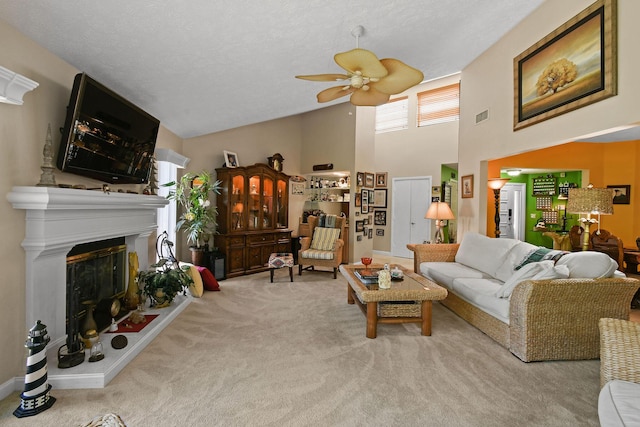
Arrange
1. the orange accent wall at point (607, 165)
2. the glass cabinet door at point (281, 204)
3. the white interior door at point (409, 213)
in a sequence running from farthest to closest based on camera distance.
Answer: the white interior door at point (409, 213)
the glass cabinet door at point (281, 204)
the orange accent wall at point (607, 165)

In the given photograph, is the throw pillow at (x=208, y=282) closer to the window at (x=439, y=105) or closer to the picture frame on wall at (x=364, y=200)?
the picture frame on wall at (x=364, y=200)

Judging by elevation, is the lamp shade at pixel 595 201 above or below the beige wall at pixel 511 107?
below

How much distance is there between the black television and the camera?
2.08 metres

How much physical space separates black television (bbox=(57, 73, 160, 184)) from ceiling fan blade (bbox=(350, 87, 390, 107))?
2.05 m

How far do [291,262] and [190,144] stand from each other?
2.62 m

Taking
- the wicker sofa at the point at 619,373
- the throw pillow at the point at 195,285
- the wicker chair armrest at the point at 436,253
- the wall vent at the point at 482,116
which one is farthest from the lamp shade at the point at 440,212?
the throw pillow at the point at 195,285

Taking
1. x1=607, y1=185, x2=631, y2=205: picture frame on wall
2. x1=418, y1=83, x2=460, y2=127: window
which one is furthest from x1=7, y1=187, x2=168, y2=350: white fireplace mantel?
x1=607, y1=185, x2=631, y2=205: picture frame on wall

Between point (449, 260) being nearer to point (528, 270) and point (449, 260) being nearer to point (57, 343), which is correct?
point (528, 270)

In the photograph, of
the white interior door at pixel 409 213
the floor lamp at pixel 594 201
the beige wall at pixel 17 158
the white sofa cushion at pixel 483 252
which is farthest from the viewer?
the white interior door at pixel 409 213

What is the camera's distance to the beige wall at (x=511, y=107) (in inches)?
84.2

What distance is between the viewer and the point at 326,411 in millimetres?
1719

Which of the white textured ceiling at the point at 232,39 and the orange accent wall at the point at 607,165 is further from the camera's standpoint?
the orange accent wall at the point at 607,165

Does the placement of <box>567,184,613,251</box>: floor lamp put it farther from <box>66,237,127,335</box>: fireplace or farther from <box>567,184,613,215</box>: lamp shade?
<box>66,237,127,335</box>: fireplace

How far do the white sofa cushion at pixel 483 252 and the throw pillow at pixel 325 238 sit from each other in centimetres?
205
